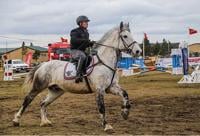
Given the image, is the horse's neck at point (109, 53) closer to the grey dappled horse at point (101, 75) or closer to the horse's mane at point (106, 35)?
the grey dappled horse at point (101, 75)

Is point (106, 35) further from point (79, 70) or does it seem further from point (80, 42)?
point (79, 70)

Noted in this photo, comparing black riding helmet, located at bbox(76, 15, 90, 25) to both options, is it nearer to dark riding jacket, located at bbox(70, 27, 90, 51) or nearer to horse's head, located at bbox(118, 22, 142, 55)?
dark riding jacket, located at bbox(70, 27, 90, 51)

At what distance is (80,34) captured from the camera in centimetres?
1094

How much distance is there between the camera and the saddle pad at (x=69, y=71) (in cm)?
1114

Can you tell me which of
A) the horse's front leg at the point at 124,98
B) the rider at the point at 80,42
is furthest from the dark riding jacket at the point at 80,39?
the horse's front leg at the point at 124,98

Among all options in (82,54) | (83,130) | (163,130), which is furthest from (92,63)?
(163,130)

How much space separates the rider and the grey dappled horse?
0.95ft

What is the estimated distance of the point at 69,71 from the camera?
1127 cm

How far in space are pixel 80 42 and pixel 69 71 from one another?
0.82 metres

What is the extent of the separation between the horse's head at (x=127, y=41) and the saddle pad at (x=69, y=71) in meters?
1.27

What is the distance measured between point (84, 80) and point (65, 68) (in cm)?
75

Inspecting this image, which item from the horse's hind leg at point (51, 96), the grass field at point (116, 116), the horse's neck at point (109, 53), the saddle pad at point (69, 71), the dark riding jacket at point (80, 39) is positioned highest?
the dark riding jacket at point (80, 39)

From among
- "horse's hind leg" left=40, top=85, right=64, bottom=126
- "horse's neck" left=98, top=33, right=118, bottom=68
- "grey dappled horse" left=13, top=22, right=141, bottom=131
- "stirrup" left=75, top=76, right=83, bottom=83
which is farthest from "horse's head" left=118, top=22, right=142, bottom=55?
"horse's hind leg" left=40, top=85, right=64, bottom=126

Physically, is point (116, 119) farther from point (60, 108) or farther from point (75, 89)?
point (60, 108)
